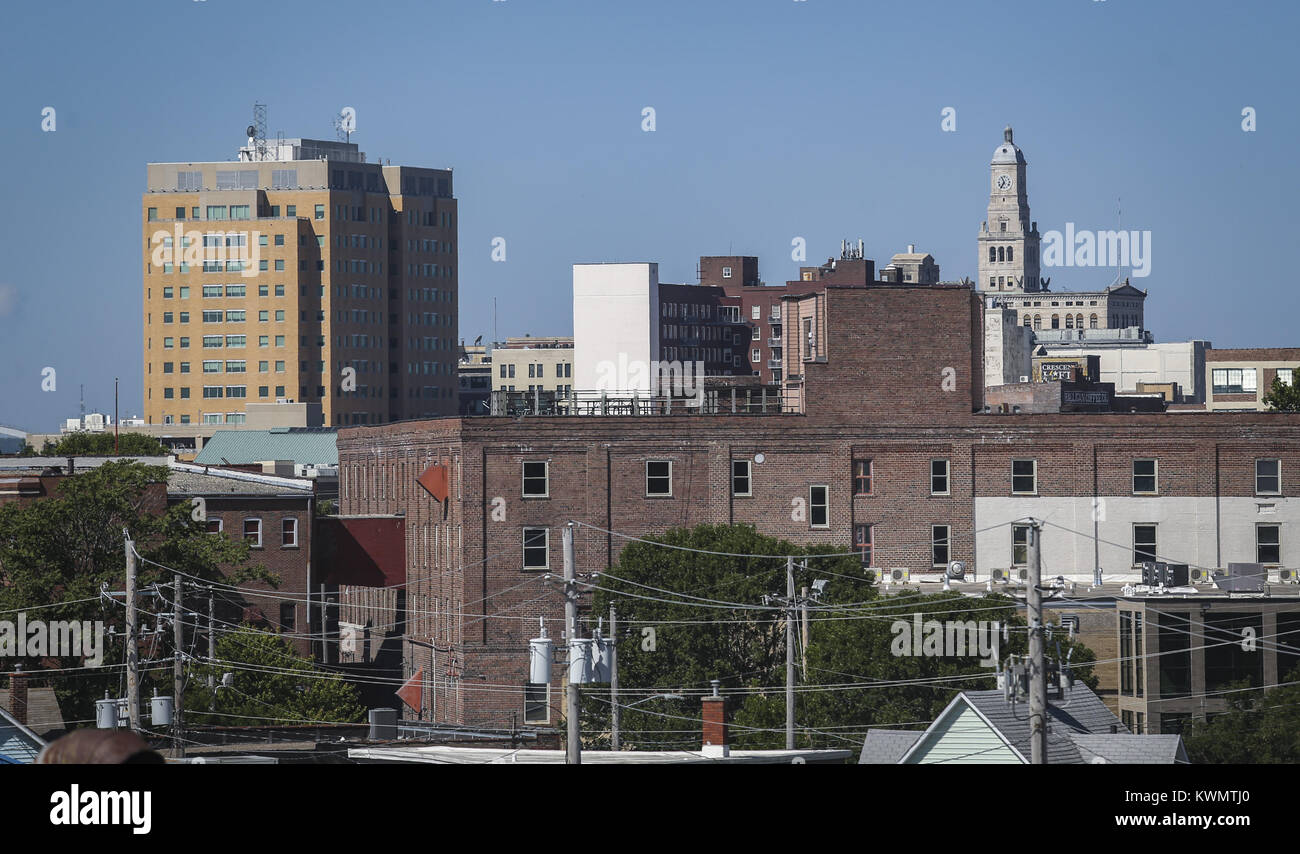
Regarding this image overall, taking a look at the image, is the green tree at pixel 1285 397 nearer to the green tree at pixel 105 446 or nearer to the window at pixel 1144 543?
the window at pixel 1144 543

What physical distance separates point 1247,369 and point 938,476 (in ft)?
417

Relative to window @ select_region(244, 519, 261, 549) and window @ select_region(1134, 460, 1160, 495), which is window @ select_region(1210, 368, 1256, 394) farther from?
window @ select_region(244, 519, 261, 549)

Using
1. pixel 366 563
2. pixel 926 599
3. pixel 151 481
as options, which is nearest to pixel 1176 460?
→ pixel 926 599

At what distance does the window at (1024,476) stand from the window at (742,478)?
1125 centimetres

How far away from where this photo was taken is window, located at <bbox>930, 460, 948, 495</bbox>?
76312mm

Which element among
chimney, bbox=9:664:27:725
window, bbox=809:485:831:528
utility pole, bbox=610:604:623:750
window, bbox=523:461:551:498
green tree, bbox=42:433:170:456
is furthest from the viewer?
green tree, bbox=42:433:170:456

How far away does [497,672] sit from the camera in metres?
72.9

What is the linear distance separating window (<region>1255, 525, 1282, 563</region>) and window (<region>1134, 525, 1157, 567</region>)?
4.48 metres

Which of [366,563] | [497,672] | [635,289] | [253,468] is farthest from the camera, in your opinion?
[635,289]

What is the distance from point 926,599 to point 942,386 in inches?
755

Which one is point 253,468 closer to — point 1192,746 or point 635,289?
point 635,289

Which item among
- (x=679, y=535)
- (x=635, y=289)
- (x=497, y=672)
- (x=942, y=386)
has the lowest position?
(x=497, y=672)

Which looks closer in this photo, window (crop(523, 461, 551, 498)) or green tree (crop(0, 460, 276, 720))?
green tree (crop(0, 460, 276, 720))

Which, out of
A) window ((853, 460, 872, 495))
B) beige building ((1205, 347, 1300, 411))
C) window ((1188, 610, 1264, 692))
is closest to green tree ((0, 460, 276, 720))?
window ((853, 460, 872, 495))
